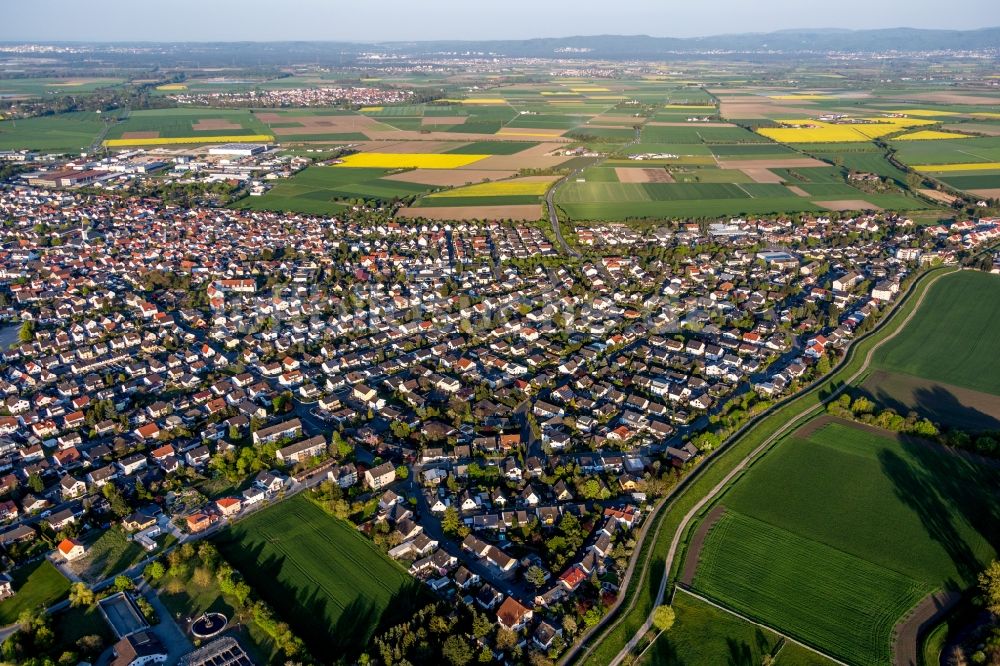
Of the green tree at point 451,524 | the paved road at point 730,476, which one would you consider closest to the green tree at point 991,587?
the paved road at point 730,476

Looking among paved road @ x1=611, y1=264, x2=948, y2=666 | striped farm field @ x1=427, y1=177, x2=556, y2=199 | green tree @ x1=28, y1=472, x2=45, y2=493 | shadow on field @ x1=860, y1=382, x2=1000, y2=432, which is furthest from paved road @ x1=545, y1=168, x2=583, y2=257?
green tree @ x1=28, y1=472, x2=45, y2=493

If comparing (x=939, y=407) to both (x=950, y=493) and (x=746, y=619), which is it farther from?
(x=746, y=619)

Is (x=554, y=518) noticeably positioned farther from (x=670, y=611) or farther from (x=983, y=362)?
(x=983, y=362)

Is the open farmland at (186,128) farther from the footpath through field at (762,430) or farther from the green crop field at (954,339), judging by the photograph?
the green crop field at (954,339)

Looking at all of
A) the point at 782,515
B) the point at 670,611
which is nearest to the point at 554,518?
the point at 670,611

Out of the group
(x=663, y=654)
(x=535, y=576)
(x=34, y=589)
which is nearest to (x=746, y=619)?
(x=663, y=654)

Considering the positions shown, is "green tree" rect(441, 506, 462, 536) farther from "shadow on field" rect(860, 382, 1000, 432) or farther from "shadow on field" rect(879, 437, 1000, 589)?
"shadow on field" rect(860, 382, 1000, 432)
